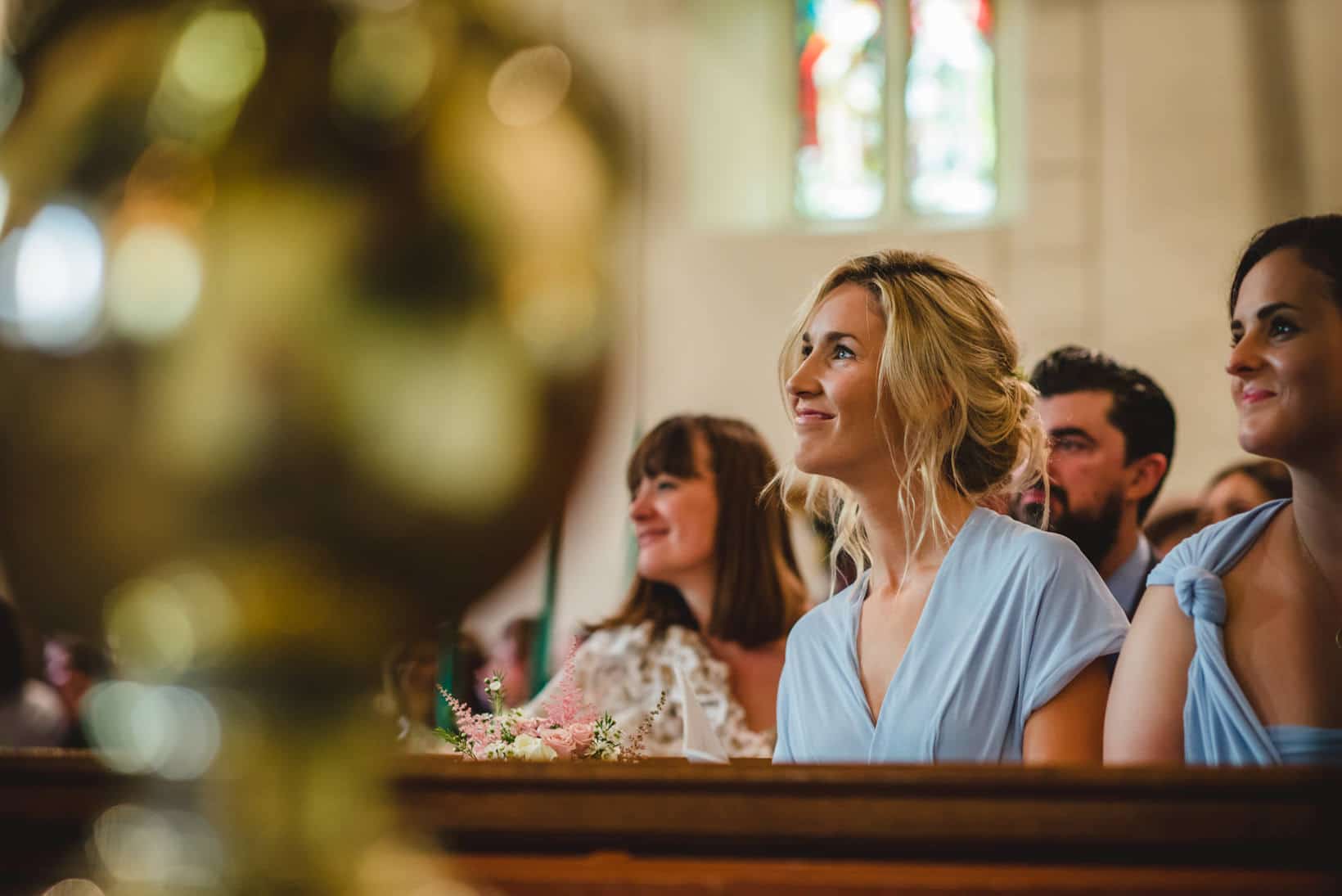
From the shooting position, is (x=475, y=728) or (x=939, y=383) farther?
(x=475, y=728)

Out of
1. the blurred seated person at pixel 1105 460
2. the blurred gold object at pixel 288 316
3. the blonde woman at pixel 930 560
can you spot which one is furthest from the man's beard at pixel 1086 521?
the blurred gold object at pixel 288 316

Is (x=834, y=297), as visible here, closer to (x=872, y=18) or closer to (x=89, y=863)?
(x=89, y=863)

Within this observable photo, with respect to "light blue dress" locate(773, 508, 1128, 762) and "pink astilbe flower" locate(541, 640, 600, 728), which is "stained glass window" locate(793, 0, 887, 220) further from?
"light blue dress" locate(773, 508, 1128, 762)

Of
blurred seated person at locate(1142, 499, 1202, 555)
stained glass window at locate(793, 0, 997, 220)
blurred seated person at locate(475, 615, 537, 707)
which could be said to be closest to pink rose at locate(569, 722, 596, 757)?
blurred seated person at locate(475, 615, 537, 707)

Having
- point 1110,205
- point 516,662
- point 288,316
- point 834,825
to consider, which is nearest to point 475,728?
point 834,825

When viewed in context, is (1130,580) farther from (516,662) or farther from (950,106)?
(950,106)

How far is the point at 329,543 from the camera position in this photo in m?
0.24

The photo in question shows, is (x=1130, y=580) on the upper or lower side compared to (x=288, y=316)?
lower

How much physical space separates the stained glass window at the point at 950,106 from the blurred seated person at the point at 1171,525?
3.07 meters

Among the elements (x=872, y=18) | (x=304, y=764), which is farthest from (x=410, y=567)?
(x=872, y=18)

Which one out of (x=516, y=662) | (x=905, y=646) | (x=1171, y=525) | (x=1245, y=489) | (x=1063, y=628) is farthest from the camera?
(x=516, y=662)

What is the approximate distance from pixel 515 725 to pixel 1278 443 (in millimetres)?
1142

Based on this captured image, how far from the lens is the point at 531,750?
1.73 metres

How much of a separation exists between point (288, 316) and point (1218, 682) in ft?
3.82
